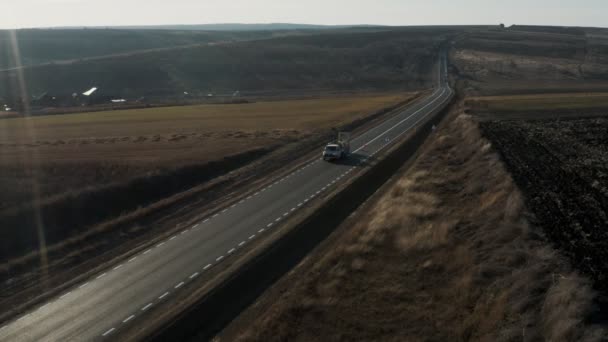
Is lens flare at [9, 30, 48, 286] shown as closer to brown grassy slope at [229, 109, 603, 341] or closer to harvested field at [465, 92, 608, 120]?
brown grassy slope at [229, 109, 603, 341]

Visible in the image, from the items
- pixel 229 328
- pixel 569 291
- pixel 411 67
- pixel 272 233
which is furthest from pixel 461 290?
pixel 411 67

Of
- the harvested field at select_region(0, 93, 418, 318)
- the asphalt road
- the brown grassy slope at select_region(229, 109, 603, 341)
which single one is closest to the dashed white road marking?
the asphalt road

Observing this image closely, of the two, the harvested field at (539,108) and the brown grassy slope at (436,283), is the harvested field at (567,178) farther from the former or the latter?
the harvested field at (539,108)

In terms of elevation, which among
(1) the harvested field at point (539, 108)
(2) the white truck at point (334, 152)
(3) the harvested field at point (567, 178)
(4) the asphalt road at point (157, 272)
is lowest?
(4) the asphalt road at point (157, 272)

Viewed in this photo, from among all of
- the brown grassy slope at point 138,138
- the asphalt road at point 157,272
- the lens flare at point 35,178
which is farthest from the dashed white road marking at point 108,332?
the brown grassy slope at point 138,138

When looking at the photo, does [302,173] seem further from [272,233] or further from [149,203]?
[272,233]

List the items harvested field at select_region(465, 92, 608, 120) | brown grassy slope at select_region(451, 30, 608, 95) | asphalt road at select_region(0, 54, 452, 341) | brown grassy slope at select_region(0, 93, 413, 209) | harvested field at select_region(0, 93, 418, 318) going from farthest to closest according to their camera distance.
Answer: brown grassy slope at select_region(451, 30, 608, 95) < harvested field at select_region(465, 92, 608, 120) < brown grassy slope at select_region(0, 93, 413, 209) < harvested field at select_region(0, 93, 418, 318) < asphalt road at select_region(0, 54, 452, 341)
